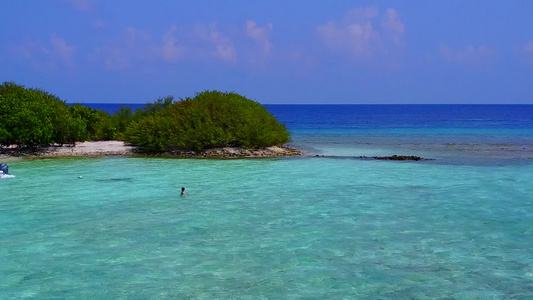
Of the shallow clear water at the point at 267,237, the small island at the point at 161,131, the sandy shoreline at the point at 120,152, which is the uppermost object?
the small island at the point at 161,131

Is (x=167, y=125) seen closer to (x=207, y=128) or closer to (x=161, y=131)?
(x=161, y=131)

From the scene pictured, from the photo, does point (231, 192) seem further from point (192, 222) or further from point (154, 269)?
point (154, 269)

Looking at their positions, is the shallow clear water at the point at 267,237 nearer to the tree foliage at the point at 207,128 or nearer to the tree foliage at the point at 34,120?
the tree foliage at the point at 34,120

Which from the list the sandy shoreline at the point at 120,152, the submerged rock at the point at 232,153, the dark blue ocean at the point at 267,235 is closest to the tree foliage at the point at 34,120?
the sandy shoreline at the point at 120,152

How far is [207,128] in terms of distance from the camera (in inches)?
1358

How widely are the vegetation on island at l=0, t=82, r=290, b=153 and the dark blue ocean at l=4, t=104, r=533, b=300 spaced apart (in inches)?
334

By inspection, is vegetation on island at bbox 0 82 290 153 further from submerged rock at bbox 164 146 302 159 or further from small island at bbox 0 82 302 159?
submerged rock at bbox 164 146 302 159

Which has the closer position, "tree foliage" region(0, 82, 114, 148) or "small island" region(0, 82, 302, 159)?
"tree foliage" region(0, 82, 114, 148)

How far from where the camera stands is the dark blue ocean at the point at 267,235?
394 inches

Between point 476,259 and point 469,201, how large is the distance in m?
7.30

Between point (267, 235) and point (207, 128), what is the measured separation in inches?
842

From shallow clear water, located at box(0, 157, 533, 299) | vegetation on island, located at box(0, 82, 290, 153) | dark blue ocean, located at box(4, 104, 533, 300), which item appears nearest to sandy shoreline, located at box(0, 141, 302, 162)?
vegetation on island, located at box(0, 82, 290, 153)

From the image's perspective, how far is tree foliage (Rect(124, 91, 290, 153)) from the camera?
3453cm

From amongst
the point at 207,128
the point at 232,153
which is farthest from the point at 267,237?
the point at 207,128
